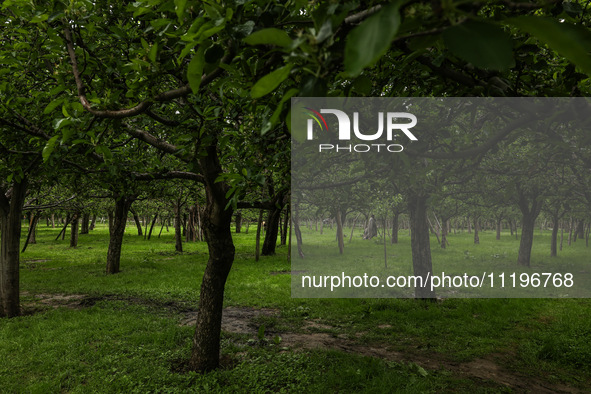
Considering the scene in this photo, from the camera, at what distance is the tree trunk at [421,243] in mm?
11375

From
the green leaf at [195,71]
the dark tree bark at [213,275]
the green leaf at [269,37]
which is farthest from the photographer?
the dark tree bark at [213,275]

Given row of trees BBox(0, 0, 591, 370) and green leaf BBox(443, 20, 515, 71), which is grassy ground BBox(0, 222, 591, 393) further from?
green leaf BBox(443, 20, 515, 71)

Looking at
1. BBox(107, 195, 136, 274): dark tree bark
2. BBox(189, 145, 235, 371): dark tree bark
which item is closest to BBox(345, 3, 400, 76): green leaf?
BBox(189, 145, 235, 371): dark tree bark

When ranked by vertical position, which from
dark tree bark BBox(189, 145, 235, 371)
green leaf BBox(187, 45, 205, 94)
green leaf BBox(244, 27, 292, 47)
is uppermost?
green leaf BBox(187, 45, 205, 94)

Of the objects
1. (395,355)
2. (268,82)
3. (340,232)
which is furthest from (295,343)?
(340,232)

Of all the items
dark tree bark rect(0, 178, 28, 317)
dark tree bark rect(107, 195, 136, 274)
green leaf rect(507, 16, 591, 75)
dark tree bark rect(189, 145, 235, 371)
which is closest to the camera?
green leaf rect(507, 16, 591, 75)

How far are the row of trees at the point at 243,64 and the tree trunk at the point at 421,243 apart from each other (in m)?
5.27

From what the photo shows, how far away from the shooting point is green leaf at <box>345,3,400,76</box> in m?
0.62

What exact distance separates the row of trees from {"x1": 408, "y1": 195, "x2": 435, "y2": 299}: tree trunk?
527cm

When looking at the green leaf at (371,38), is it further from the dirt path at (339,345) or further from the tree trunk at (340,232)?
the tree trunk at (340,232)

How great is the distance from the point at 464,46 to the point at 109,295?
43.3 feet

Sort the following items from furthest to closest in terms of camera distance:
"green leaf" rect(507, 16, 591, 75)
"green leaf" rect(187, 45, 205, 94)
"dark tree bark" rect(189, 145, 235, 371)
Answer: "dark tree bark" rect(189, 145, 235, 371) → "green leaf" rect(187, 45, 205, 94) → "green leaf" rect(507, 16, 591, 75)

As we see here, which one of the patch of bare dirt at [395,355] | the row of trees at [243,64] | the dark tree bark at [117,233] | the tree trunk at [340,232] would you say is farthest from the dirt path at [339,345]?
the dark tree bark at [117,233]

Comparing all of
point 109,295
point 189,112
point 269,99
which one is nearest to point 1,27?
point 189,112
